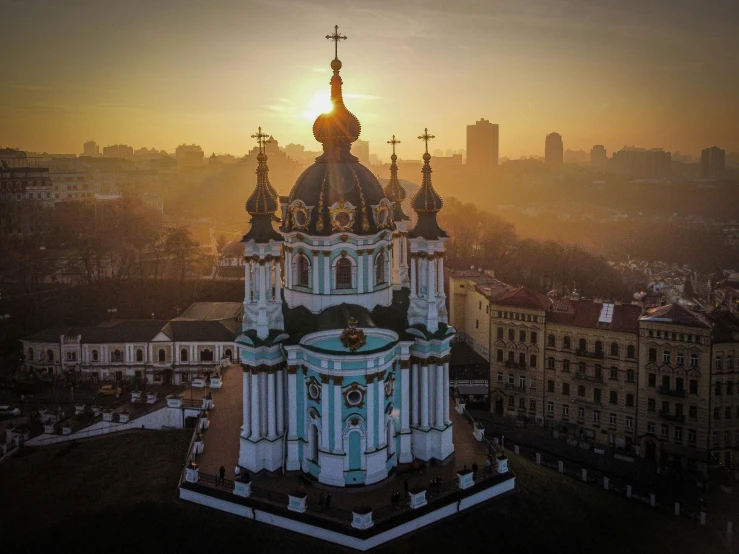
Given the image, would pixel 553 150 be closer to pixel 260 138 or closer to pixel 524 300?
pixel 524 300

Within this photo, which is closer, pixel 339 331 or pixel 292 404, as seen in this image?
pixel 339 331

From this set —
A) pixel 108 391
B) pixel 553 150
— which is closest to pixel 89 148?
pixel 108 391

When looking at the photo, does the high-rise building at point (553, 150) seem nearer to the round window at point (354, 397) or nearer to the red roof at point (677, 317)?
→ the red roof at point (677, 317)

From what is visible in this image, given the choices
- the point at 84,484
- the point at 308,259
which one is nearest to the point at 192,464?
the point at 84,484

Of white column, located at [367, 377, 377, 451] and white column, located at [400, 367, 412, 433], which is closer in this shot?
white column, located at [367, 377, 377, 451]

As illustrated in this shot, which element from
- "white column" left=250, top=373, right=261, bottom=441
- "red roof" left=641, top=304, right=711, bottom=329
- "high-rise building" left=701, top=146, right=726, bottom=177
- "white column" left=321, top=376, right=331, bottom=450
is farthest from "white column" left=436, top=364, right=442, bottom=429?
"high-rise building" left=701, top=146, right=726, bottom=177

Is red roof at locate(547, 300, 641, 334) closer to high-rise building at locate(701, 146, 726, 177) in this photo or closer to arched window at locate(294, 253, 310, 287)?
arched window at locate(294, 253, 310, 287)
